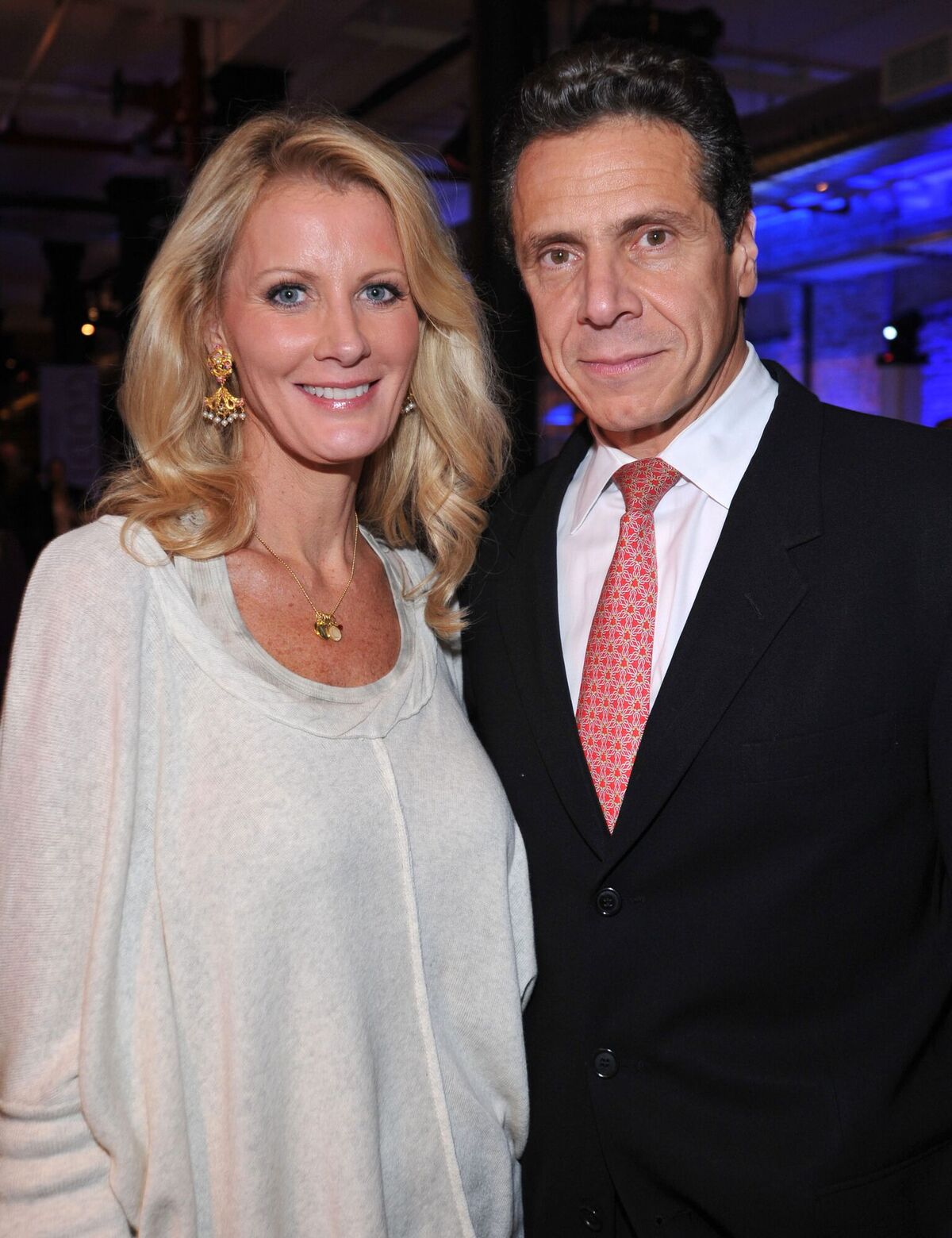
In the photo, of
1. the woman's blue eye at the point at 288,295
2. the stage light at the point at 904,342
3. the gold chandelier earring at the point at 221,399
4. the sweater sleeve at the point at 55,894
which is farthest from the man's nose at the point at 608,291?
the stage light at the point at 904,342

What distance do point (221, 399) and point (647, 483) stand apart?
2.24 feet

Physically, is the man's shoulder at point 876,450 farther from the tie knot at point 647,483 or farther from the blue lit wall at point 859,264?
the blue lit wall at point 859,264

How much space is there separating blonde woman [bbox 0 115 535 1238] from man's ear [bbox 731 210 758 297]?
47 cm

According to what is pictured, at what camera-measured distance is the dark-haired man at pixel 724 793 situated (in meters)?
1.60

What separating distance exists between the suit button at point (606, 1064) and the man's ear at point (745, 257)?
1.14 m

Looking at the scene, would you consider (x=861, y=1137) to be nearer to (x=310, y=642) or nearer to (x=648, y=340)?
(x=310, y=642)

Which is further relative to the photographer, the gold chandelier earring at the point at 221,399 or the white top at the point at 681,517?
the gold chandelier earring at the point at 221,399

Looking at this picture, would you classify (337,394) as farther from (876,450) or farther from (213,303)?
(876,450)

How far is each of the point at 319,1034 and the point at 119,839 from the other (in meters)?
0.37

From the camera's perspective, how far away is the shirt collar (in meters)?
1.77

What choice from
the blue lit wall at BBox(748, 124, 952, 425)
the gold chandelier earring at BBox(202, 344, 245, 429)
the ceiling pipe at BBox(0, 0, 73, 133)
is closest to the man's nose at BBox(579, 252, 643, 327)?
the gold chandelier earring at BBox(202, 344, 245, 429)

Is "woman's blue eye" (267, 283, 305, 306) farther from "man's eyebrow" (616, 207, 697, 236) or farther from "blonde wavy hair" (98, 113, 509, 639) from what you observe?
"man's eyebrow" (616, 207, 697, 236)

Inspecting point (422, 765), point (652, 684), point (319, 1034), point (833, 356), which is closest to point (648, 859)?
point (652, 684)

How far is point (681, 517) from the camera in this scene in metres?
1.81
